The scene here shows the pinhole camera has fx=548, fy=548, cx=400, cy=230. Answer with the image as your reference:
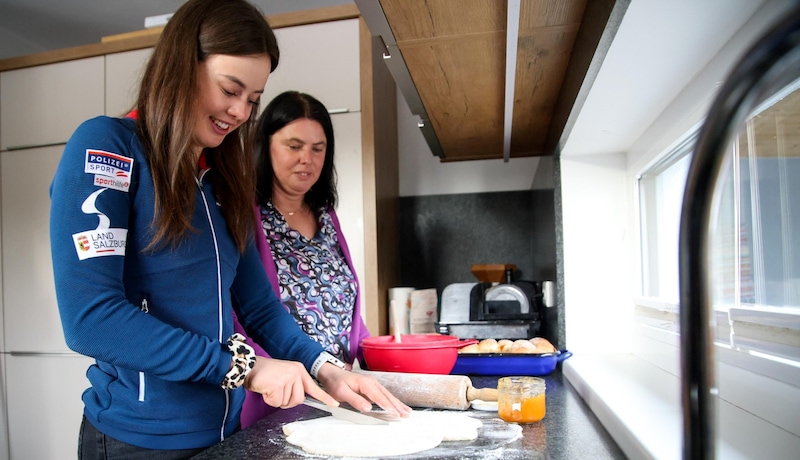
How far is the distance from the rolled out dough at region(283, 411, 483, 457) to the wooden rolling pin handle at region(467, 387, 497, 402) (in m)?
0.07

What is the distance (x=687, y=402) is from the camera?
30 centimetres

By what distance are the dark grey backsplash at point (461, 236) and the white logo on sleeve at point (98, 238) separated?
6.08 ft

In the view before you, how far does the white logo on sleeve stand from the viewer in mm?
770

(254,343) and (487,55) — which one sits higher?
(487,55)

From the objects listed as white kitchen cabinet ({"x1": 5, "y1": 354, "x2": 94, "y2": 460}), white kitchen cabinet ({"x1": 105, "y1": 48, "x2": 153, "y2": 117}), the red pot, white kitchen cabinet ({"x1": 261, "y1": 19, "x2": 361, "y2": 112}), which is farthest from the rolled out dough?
white kitchen cabinet ({"x1": 105, "y1": 48, "x2": 153, "y2": 117})

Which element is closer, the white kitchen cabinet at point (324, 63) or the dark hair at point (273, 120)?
the dark hair at point (273, 120)

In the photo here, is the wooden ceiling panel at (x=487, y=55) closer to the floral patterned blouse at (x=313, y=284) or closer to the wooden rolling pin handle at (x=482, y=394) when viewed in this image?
the floral patterned blouse at (x=313, y=284)

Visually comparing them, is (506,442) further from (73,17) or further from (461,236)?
(73,17)

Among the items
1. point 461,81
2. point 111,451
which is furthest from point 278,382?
point 461,81

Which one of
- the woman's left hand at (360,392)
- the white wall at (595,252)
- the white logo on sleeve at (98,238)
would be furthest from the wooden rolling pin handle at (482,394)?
the white logo on sleeve at (98,238)

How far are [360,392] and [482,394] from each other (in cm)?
24

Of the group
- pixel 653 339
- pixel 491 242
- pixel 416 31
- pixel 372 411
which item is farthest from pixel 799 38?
pixel 491 242

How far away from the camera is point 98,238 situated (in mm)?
779

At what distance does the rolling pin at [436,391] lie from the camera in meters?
1.05
